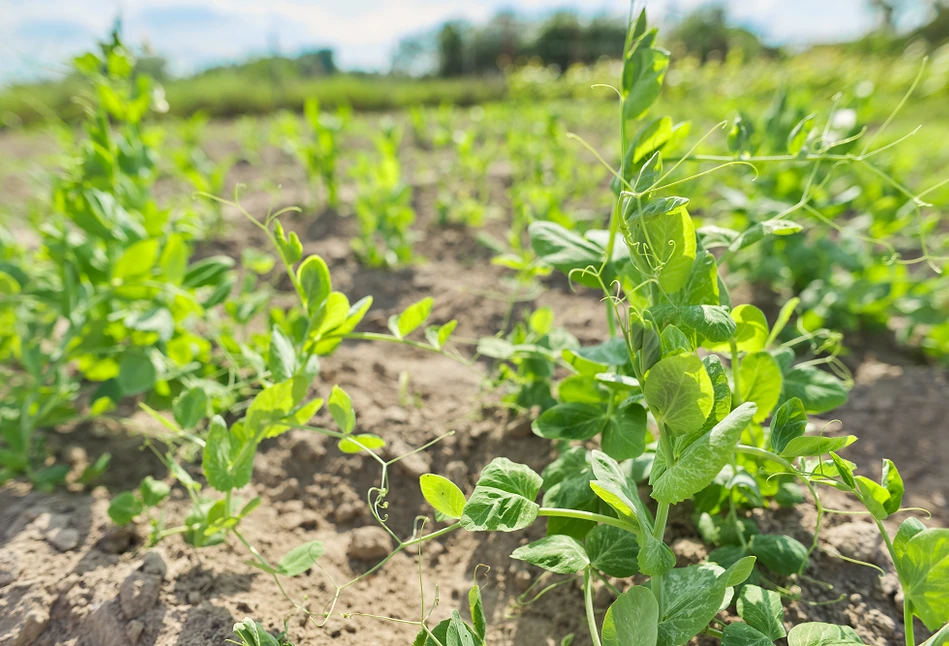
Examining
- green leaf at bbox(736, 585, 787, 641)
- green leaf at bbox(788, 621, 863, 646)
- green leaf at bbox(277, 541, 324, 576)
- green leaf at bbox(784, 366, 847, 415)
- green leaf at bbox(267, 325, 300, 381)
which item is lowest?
green leaf at bbox(277, 541, 324, 576)

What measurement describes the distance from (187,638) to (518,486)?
58cm

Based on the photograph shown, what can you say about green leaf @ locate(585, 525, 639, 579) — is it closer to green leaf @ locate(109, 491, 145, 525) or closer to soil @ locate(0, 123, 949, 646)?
soil @ locate(0, 123, 949, 646)

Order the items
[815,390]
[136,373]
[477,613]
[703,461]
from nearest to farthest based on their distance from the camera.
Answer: [703,461] < [477,613] < [815,390] < [136,373]

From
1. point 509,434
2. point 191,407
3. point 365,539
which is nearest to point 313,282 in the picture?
point 191,407

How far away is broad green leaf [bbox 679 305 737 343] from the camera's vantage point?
2.42 ft

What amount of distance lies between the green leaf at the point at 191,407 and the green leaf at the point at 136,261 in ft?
1.19

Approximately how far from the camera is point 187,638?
0.90m

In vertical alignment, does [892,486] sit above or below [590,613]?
above

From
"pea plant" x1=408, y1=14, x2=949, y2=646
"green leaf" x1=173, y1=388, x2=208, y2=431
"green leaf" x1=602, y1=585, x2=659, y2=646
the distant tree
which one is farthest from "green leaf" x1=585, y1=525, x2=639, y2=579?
the distant tree

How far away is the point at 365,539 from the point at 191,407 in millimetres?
424

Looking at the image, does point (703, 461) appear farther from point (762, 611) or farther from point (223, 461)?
point (223, 461)

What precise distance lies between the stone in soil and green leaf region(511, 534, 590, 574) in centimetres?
41

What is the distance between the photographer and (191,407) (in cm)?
112

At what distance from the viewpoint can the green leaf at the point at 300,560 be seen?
955mm
